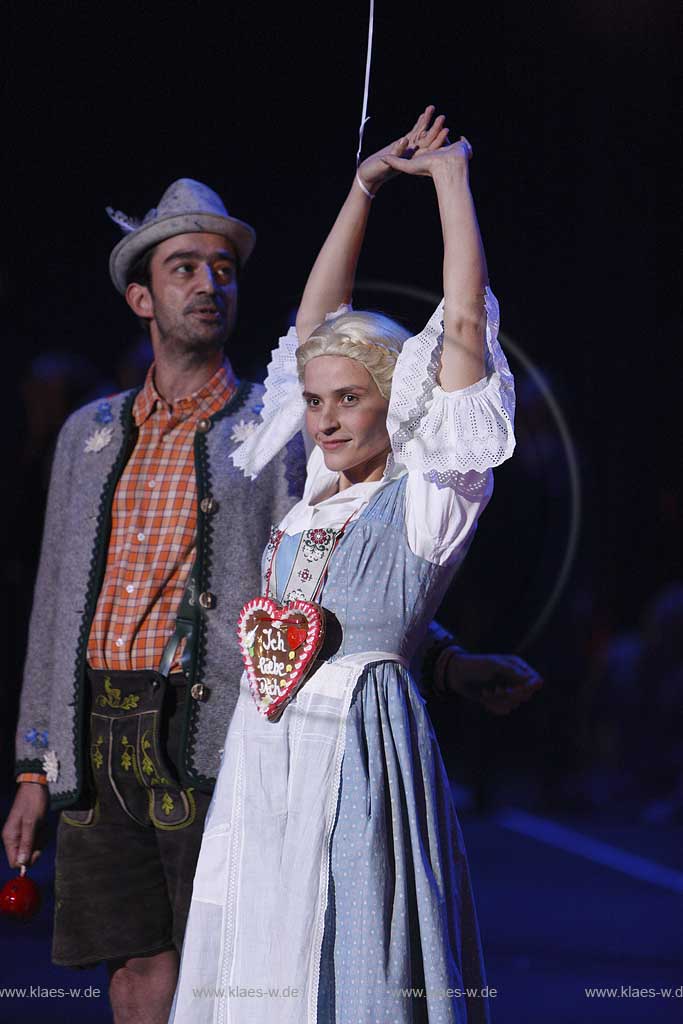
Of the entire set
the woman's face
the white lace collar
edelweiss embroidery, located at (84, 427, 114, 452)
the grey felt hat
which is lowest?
the white lace collar

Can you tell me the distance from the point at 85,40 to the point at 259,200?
582mm

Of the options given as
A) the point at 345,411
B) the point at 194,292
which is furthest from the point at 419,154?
the point at 194,292

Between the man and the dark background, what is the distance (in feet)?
1.53

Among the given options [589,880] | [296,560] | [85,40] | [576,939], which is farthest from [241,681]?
[589,880]

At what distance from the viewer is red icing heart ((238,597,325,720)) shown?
6.70 feet

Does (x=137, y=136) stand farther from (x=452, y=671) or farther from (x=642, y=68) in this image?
(x=452, y=671)

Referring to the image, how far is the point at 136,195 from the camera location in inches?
133

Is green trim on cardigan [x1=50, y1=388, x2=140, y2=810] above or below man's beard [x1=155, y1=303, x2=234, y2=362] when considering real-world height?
below

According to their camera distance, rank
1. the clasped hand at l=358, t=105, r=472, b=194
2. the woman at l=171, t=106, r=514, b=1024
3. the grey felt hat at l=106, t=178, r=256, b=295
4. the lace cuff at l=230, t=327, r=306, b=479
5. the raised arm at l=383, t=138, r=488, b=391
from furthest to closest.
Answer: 1. the grey felt hat at l=106, t=178, r=256, b=295
2. the lace cuff at l=230, t=327, r=306, b=479
3. the clasped hand at l=358, t=105, r=472, b=194
4. the raised arm at l=383, t=138, r=488, b=391
5. the woman at l=171, t=106, r=514, b=1024

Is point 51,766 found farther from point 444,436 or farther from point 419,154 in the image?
point 419,154

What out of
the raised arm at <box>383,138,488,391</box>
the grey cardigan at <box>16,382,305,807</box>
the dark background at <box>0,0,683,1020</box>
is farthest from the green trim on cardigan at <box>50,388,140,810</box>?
the raised arm at <box>383,138,488,391</box>

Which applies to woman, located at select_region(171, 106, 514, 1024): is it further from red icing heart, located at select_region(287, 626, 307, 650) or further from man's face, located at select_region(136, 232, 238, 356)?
man's face, located at select_region(136, 232, 238, 356)

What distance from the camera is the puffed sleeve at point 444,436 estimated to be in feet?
6.65

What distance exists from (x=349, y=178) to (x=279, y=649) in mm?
1625
